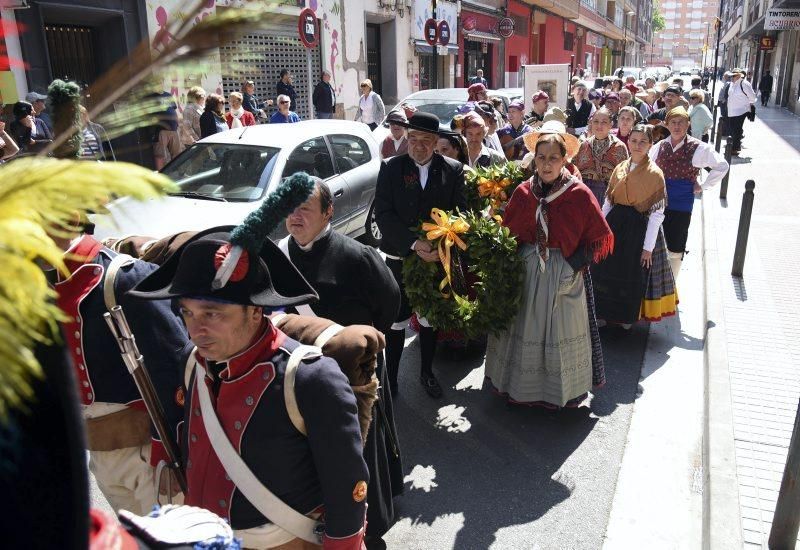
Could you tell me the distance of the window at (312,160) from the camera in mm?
6801

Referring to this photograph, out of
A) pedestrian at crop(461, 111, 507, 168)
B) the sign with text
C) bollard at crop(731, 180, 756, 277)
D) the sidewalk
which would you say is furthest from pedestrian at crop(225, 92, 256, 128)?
the sign with text

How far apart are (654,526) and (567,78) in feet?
37.7

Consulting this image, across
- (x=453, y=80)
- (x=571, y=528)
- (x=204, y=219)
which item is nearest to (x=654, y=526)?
(x=571, y=528)

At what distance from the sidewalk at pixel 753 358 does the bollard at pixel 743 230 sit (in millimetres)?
140

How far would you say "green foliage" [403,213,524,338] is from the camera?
4.23 m

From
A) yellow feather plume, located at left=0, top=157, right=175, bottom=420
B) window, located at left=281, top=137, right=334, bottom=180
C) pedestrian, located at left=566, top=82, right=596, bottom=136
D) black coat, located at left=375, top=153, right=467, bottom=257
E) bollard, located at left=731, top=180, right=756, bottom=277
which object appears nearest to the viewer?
yellow feather plume, located at left=0, top=157, right=175, bottom=420

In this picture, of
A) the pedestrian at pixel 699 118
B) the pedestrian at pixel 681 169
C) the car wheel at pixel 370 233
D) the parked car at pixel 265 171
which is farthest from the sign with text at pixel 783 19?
the car wheel at pixel 370 233

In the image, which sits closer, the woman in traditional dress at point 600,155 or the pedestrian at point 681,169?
the pedestrian at point 681,169

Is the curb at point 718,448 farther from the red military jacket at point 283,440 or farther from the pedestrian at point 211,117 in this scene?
the pedestrian at point 211,117

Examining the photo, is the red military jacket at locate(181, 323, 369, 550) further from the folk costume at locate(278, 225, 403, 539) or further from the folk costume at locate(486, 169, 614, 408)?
the folk costume at locate(486, 169, 614, 408)

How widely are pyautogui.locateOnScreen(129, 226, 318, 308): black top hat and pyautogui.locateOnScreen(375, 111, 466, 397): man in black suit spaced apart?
2502mm

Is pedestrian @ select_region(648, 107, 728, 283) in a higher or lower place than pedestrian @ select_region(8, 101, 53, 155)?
lower

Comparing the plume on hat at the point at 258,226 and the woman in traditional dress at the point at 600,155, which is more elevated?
the plume on hat at the point at 258,226

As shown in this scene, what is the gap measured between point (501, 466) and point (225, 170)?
14.0 feet
